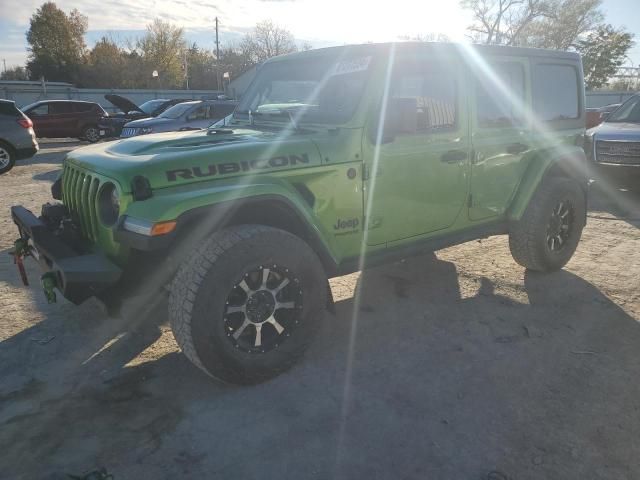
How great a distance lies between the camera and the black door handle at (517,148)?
156 inches

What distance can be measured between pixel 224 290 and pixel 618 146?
7.76 metres

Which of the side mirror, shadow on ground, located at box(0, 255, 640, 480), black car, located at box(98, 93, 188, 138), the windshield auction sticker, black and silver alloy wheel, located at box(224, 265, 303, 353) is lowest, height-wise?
shadow on ground, located at box(0, 255, 640, 480)

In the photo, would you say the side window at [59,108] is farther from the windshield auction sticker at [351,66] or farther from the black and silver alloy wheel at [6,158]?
the windshield auction sticker at [351,66]

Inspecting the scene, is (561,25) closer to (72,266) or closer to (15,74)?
(72,266)

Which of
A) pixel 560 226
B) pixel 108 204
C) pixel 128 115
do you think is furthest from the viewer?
pixel 128 115

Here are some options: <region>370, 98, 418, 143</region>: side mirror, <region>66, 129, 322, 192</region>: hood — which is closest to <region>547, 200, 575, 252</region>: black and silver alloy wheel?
<region>370, 98, 418, 143</region>: side mirror

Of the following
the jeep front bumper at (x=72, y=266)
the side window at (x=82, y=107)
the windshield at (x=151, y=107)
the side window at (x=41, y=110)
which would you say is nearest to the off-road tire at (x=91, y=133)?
the side window at (x=82, y=107)

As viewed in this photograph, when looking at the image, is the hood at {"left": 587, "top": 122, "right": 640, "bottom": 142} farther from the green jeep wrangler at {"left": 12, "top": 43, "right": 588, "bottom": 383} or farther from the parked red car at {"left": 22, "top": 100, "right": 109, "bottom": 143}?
the parked red car at {"left": 22, "top": 100, "right": 109, "bottom": 143}

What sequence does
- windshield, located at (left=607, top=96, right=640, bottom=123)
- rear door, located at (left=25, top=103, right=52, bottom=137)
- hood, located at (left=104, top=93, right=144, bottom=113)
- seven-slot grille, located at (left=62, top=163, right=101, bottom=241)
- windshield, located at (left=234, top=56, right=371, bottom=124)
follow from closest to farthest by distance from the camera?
seven-slot grille, located at (left=62, top=163, right=101, bottom=241)
windshield, located at (left=234, top=56, right=371, bottom=124)
windshield, located at (left=607, top=96, right=640, bottom=123)
hood, located at (left=104, top=93, right=144, bottom=113)
rear door, located at (left=25, top=103, right=52, bottom=137)

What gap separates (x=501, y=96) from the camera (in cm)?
389

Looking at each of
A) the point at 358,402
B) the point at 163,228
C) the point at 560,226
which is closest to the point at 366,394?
the point at 358,402

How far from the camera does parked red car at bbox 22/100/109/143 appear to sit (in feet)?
55.9

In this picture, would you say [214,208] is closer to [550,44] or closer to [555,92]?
[555,92]

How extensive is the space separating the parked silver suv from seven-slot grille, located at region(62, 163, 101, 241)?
29.4 ft
